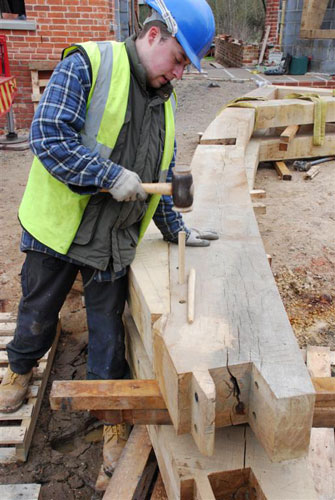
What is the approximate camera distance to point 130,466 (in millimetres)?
2287

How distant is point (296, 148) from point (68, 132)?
5.00 meters

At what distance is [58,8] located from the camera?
27.6ft

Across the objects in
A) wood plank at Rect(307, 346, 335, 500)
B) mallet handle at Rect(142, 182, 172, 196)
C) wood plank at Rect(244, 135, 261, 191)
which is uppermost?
mallet handle at Rect(142, 182, 172, 196)

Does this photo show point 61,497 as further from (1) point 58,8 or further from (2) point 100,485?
(1) point 58,8

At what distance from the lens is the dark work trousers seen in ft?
8.00

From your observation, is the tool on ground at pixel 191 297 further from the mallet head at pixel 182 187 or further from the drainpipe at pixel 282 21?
the drainpipe at pixel 282 21

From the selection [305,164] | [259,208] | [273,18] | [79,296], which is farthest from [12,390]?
[273,18]

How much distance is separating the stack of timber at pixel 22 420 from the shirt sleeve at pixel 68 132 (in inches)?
54.9

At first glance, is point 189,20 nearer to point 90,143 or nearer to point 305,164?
point 90,143

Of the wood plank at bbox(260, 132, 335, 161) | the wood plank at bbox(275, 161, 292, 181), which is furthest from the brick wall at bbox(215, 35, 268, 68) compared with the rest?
the wood plank at bbox(275, 161, 292, 181)

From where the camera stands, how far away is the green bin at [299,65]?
47.4 feet

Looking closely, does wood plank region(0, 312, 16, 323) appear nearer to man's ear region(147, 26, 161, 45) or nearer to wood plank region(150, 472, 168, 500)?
wood plank region(150, 472, 168, 500)

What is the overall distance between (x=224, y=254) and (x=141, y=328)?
571mm

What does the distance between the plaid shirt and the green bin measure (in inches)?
549
